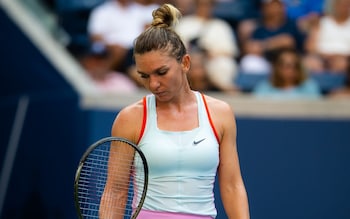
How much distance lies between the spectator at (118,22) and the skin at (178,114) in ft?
10.8

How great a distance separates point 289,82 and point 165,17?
2.98 m

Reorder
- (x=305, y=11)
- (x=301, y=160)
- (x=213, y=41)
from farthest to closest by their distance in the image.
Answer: (x=305, y=11) < (x=213, y=41) < (x=301, y=160)

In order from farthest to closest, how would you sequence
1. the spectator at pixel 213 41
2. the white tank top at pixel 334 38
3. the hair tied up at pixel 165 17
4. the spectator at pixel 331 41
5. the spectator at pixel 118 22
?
the spectator at pixel 118 22 → the white tank top at pixel 334 38 → the spectator at pixel 331 41 → the spectator at pixel 213 41 → the hair tied up at pixel 165 17

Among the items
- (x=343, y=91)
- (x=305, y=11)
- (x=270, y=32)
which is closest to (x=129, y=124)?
(x=343, y=91)

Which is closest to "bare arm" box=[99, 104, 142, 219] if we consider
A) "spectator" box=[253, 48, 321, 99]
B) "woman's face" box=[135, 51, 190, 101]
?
"woman's face" box=[135, 51, 190, 101]

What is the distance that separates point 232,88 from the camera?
6004 millimetres

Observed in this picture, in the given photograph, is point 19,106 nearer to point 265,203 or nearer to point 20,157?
point 20,157

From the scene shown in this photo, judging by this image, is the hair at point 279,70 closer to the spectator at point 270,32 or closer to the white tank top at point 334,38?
the spectator at point 270,32

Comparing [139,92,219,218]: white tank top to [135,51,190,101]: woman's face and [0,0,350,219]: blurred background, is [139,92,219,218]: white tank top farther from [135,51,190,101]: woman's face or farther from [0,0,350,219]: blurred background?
[0,0,350,219]: blurred background

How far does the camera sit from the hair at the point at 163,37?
2.91 metres

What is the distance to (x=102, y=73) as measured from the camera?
20.5ft

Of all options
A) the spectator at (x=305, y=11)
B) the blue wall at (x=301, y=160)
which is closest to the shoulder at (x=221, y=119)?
the blue wall at (x=301, y=160)

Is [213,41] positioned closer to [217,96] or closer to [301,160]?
[217,96]

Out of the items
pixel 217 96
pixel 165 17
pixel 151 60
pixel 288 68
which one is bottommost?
pixel 151 60
